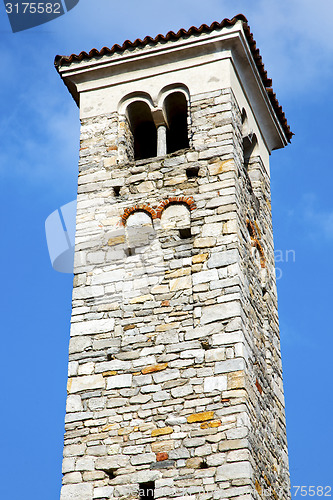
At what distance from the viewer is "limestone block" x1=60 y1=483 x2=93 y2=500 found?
10.1 meters

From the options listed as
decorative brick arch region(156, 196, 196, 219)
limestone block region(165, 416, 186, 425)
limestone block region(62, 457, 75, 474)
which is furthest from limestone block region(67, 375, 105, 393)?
decorative brick arch region(156, 196, 196, 219)

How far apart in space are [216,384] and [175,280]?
1511 mm

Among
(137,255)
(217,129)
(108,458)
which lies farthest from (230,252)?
(108,458)

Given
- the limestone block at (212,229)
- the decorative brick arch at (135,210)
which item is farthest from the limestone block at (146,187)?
the limestone block at (212,229)

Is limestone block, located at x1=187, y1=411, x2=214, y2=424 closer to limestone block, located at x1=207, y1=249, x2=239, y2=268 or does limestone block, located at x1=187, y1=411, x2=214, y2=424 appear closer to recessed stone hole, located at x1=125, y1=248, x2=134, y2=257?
limestone block, located at x1=207, y1=249, x2=239, y2=268

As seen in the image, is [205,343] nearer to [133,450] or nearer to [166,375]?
[166,375]

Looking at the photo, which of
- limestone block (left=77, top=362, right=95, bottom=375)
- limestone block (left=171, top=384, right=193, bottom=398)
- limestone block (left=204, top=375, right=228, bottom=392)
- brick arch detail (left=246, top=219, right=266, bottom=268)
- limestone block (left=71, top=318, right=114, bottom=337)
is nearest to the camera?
limestone block (left=204, top=375, right=228, bottom=392)

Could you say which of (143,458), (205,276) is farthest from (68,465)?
(205,276)

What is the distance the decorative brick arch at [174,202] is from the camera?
11.8 meters

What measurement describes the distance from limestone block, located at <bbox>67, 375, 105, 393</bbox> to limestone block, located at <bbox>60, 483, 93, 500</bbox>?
45.3 inches

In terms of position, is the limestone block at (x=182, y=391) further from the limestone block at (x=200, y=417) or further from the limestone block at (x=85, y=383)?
the limestone block at (x=85, y=383)

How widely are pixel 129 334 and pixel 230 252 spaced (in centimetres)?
156

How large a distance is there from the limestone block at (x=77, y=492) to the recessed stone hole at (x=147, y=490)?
1.85ft

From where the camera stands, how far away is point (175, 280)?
1124 cm
